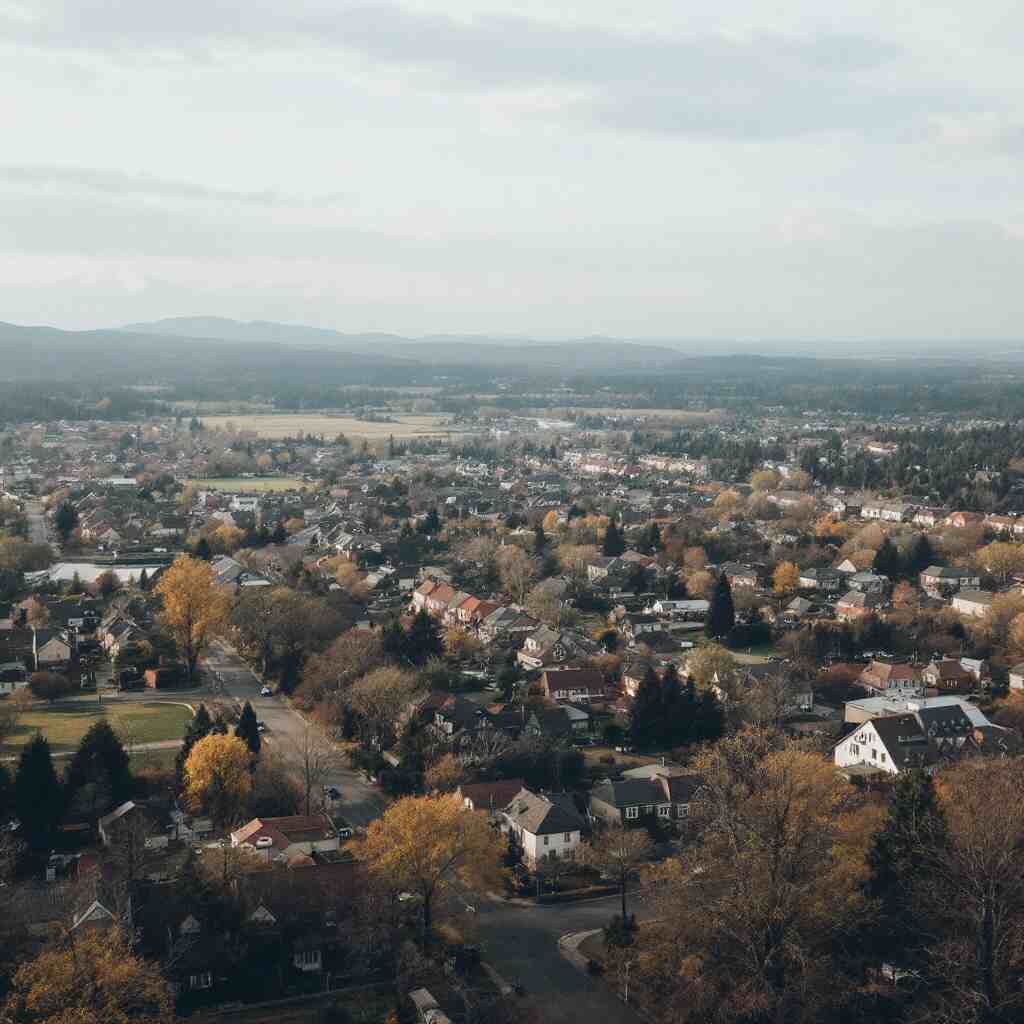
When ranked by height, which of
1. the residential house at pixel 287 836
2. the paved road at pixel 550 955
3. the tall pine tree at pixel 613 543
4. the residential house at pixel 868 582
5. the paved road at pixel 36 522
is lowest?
the paved road at pixel 550 955

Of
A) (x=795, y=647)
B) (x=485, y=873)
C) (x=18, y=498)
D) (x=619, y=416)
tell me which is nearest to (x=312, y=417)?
(x=619, y=416)

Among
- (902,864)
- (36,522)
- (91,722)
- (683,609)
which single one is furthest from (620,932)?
(36,522)

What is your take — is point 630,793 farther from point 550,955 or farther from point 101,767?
point 101,767

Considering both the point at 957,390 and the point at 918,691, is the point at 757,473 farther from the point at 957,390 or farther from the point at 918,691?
the point at 957,390

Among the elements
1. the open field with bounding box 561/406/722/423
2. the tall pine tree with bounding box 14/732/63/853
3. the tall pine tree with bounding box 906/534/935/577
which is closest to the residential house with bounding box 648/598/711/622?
the tall pine tree with bounding box 906/534/935/577

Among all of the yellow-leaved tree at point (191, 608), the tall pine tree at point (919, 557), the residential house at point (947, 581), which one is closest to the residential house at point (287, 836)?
the yellow-leaved tree at point (191, 608)

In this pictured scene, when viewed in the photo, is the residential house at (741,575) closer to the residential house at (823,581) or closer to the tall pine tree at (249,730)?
the residential house at (823,581)
